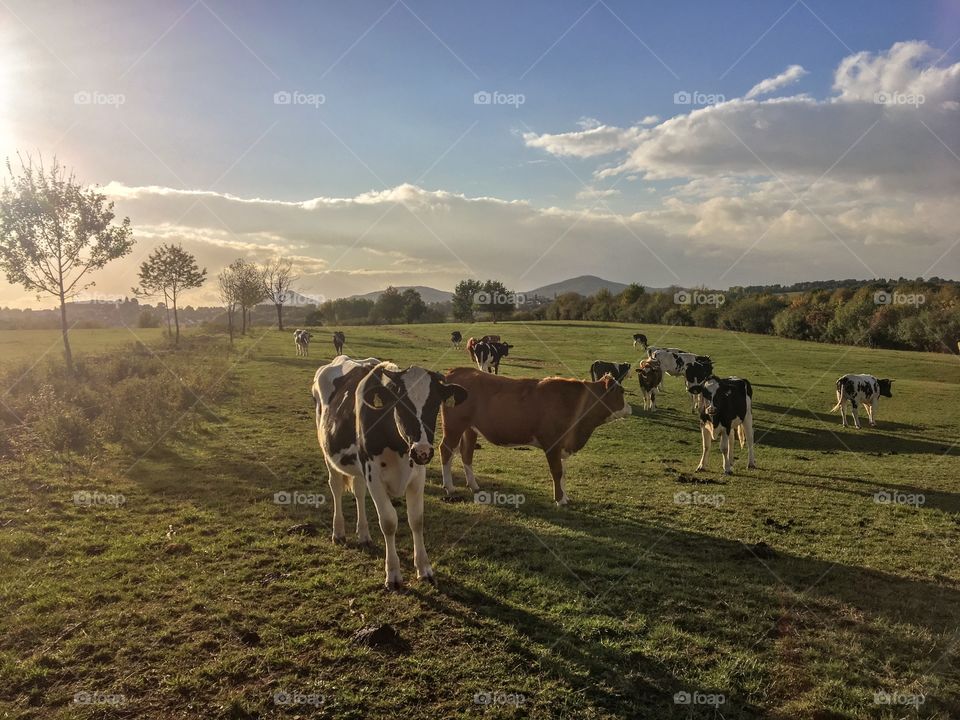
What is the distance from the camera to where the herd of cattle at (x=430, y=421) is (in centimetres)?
675

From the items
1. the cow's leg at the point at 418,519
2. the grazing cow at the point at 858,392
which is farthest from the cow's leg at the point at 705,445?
the grazing cow at the point at 858,392

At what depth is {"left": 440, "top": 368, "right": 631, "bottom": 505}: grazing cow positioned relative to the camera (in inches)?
422

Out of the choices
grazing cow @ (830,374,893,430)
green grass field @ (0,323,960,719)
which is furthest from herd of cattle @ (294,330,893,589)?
grazing cow @ (830,374,893,430)

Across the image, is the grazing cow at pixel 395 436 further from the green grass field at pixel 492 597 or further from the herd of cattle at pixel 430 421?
the green grass field at pixel 492 597

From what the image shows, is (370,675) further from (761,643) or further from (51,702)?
(761,643)

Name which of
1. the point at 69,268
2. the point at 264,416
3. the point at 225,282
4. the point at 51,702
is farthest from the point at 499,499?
the point at 225,282

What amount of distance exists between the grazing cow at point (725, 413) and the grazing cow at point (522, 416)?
4.10m

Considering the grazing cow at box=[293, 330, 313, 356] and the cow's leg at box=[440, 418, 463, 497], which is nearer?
the cow's leg at box=[440, 418, 463, 497]

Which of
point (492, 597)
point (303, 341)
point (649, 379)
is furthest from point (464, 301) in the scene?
point (492, 597)

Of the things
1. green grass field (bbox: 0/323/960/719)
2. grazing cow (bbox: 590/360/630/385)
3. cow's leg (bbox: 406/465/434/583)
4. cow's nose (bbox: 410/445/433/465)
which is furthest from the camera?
grazing cow (bbox: 590/360/630/385)

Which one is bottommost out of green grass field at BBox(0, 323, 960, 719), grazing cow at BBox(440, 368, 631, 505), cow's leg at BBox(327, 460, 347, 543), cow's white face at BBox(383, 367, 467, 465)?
green grass field at BBox(0, 323, 960, 719)

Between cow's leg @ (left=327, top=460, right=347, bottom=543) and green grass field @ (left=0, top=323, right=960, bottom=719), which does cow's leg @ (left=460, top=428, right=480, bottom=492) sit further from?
cow's leg @ (left=327, top=460, right=347, bottom=543)

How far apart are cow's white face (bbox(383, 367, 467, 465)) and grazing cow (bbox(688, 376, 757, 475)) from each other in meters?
9.10

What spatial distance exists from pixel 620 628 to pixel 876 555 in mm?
4964
